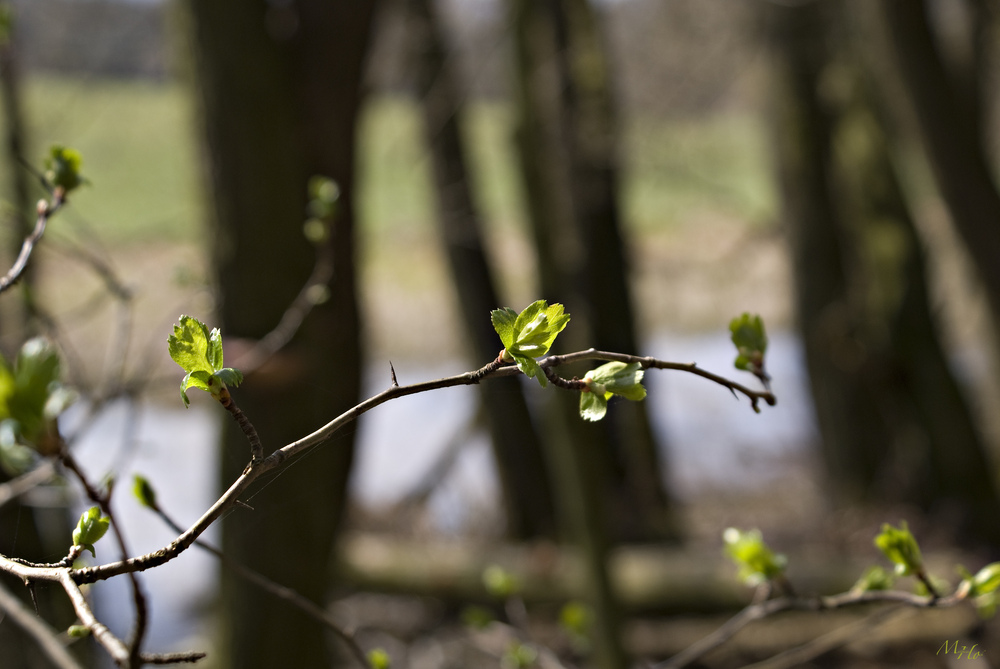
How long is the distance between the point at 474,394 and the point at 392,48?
107 inches

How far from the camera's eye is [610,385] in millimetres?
650

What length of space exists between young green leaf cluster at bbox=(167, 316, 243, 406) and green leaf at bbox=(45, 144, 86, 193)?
1.91 ft

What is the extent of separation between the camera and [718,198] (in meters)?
5.80

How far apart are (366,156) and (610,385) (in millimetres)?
3879

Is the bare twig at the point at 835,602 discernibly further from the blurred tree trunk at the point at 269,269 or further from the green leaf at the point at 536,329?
the blurred tree trunk at the point at 269,269

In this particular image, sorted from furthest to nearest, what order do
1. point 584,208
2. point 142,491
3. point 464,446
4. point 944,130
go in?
point 464,446, point 584,208, point 944,130, point 142,491

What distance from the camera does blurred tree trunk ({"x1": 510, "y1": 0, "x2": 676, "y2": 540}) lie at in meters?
3.14

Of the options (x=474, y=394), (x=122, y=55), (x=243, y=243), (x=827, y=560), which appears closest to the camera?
(x=243, y=243)

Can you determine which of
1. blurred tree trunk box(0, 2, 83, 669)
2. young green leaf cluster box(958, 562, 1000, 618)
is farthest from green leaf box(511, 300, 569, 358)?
blurred tree trunk box(0, 2, 83, 669)

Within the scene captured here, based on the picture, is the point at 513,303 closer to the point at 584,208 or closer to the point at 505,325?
the point at 584,208

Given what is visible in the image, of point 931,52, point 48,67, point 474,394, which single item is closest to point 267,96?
point 931,52

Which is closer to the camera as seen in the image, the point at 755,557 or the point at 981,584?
the point at 981,584

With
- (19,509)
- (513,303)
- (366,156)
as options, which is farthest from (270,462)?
Result: (513,303)

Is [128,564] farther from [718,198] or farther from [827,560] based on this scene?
[718,198]
